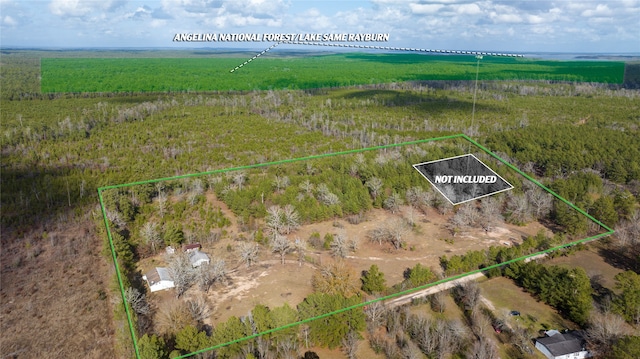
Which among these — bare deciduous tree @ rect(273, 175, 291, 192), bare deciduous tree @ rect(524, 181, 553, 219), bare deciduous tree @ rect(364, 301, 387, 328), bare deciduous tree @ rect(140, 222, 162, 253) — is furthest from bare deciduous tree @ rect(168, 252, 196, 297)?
bare deciduous tree @ rect(524, 181, 553, 219)

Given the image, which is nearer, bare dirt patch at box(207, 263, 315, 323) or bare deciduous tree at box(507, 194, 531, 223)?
bare dirt patch at box(207, 263, 315, 323)

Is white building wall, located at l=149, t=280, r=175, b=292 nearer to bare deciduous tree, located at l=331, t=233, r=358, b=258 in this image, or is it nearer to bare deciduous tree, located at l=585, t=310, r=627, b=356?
bare deciduous tree, located at l=331, t=233, r=358, b=258

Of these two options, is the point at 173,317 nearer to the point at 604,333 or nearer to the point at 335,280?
the point at 335,280

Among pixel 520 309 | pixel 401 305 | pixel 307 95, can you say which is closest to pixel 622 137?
pixel 520 309

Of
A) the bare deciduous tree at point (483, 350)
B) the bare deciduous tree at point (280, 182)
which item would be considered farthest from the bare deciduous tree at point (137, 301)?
the bare deciduous tree at point (483, 350)

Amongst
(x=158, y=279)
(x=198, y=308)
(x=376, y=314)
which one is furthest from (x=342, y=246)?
(x=376, y=314)
